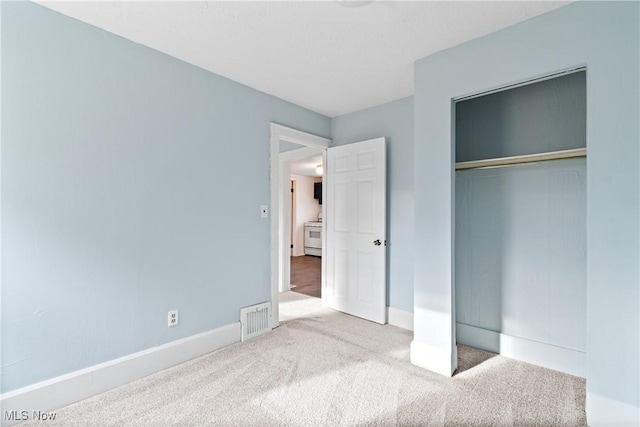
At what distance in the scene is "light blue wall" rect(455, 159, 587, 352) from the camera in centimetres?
230

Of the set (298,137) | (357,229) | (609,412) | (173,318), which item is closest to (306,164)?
(298,137)

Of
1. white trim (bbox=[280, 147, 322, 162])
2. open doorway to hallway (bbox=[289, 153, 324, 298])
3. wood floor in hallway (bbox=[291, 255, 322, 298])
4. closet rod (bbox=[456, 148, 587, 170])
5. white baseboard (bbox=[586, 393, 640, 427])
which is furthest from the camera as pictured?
open doorway to hallway (bbox=[289, 153, 324, 298])

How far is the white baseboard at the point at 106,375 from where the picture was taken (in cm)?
174

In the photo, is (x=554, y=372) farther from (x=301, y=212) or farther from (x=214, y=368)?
(x=301, y=212)

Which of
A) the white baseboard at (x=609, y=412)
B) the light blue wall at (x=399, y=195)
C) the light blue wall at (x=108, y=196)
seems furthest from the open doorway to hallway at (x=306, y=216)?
the white baseboard at (x=609, y=412)

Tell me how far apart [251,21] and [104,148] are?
1.33 metres

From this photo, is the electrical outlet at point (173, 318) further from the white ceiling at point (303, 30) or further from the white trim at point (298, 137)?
the white ceiling at point (303, 30)

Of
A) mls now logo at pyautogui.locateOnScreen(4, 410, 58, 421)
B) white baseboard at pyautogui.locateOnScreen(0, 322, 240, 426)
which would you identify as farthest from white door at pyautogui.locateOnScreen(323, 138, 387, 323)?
mls now logo at pyautogui.locateOnScreen(4, 410, 58, 421)

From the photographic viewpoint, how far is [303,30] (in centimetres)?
204

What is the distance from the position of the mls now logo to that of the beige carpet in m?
0.05

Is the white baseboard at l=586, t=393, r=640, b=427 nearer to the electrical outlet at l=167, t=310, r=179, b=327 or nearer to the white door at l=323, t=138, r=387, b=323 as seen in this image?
the white door at l=323, t=138, r=387, b=323

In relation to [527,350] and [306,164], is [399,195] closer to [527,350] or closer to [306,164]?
[527,350]

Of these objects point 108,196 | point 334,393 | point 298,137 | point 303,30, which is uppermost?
point 303,30

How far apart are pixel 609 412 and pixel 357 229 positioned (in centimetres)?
242
